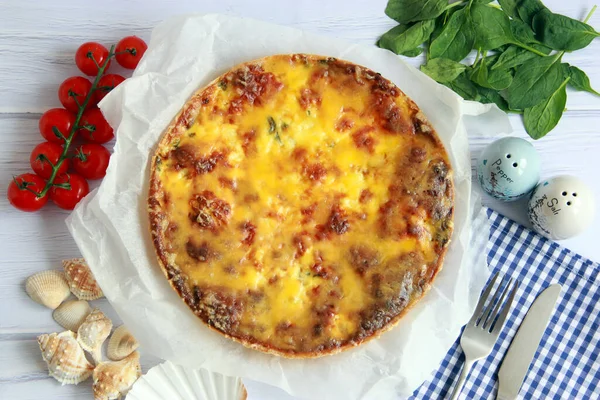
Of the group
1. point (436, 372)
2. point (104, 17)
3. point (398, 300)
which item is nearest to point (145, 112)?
point (104, 17)

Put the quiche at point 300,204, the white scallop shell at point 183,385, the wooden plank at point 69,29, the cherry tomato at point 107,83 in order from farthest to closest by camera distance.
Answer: the wooden plank at point 69,29 < the cherry tomato at point 107,83 < the white scallop shell at point 183,385 < the quiche at point 300,204

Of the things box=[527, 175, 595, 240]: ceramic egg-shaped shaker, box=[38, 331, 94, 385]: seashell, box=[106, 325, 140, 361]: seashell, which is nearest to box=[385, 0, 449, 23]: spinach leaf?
box=[527, 175, 595, 240]: ceramic egg-shaped shaker

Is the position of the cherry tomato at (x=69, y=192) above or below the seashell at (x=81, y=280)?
above

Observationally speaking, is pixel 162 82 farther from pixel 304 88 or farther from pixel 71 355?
pixel 71 355

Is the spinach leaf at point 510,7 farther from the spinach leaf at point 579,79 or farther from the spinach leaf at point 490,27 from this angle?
the spinach leaf at point 579,79

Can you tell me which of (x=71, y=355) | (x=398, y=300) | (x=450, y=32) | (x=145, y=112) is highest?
(x=450, y=32)

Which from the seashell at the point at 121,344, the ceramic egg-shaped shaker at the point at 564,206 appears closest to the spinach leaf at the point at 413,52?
the ceramic egg-shaped shaker at the point at 564,206

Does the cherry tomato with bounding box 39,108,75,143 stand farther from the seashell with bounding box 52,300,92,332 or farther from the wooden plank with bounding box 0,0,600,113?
the seashell with bounding box 52,300,92,332
